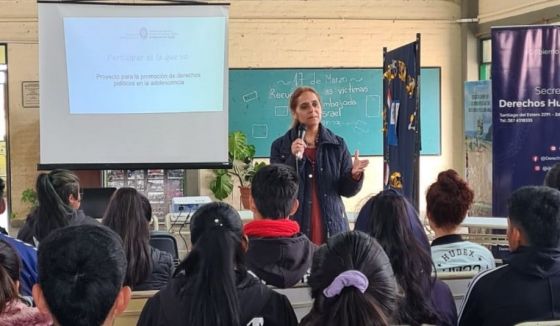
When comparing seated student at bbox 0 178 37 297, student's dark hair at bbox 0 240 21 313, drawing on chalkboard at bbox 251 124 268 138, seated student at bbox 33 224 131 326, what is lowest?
seated student at bbox 0 178 37 297

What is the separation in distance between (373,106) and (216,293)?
252 inches

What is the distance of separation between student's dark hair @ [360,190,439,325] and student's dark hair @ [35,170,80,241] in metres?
1.74

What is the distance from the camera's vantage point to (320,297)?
5.07ft

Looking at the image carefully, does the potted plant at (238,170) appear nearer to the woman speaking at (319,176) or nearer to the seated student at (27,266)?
the woman speaking at (319,176)

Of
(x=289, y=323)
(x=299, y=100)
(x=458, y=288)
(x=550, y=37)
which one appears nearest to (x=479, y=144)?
(x=550, y=37)

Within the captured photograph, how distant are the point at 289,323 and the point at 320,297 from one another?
1.27 feet

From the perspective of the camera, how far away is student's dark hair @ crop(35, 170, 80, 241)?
3307 mm

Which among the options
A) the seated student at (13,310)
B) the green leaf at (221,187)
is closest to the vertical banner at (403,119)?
the green leaf at (221,187)

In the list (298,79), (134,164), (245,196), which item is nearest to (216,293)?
(134,164)

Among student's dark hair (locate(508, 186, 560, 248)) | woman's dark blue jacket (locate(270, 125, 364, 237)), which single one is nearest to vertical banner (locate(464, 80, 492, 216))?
woman's dark blue jacket (locate(270, 125, 364, 237))

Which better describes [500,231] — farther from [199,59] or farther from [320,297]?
[320,297]

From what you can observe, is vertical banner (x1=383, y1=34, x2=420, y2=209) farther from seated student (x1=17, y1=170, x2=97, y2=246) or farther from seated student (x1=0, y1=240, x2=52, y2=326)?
seated student (x1=0, y1=240, x2=52, y2=326)

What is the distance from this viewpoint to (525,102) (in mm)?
5172

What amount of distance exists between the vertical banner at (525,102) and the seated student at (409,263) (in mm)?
3263
